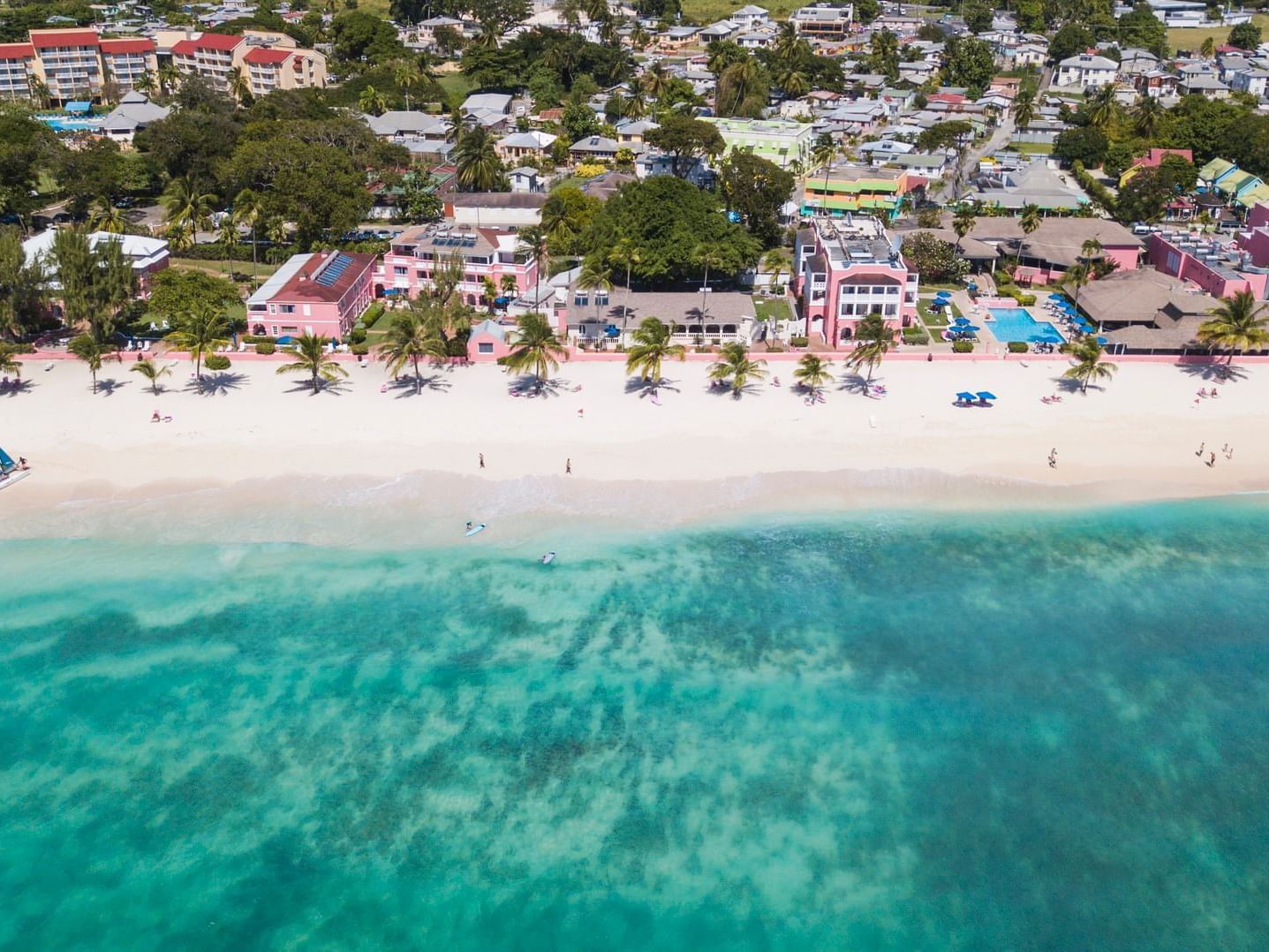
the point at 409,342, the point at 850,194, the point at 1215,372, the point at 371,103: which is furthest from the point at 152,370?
the point at 371,103

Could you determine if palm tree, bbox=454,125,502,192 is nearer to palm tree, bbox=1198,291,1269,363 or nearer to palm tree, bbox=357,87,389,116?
palm tree, bbox=357,87,389,116

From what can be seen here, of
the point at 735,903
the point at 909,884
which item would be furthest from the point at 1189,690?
the point at 735,903

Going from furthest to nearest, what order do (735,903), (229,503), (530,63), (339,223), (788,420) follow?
(530,63) < (339,223) < (788,420) < (229,503) < (735,903)

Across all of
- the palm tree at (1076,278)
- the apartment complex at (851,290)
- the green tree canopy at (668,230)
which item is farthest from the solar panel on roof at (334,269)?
the palm tree at (1076,278)

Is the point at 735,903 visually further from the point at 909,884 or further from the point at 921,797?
the point at 921,797

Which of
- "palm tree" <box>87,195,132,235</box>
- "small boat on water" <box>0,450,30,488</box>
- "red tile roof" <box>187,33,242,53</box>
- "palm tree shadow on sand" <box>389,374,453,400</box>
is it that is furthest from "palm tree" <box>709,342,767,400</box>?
"red tile roof" <box>187,33,242,53</box>
